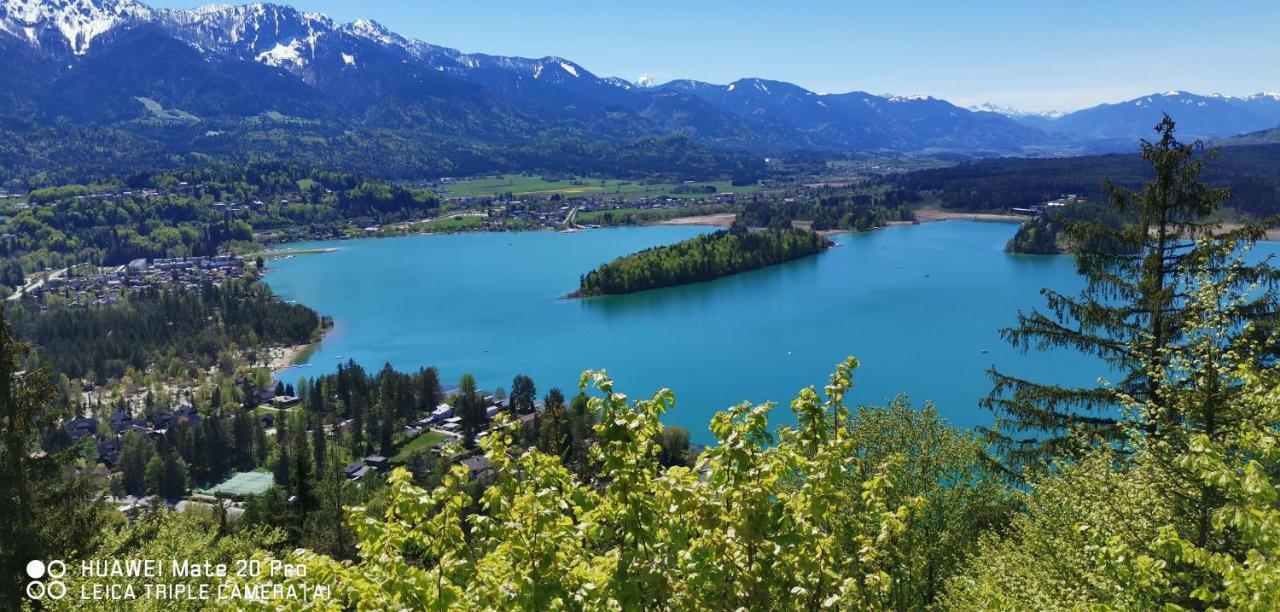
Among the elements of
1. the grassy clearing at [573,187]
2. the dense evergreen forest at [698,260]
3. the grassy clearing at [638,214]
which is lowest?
the dense evergreen forest at [698,260]

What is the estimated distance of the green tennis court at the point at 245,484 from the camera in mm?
30516

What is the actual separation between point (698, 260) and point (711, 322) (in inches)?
763

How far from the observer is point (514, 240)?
10738 cm

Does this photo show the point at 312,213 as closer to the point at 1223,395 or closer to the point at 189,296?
the point at 189,296

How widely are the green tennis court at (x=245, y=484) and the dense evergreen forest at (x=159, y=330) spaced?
20.1 metres

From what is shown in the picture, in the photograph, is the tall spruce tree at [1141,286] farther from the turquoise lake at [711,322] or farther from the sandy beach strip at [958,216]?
the sandy beach strip at [958,216]

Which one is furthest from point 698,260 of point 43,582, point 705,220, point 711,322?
point 43,582

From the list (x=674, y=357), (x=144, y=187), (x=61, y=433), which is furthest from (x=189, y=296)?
(x=144, y=187)

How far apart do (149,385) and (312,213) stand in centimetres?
9171

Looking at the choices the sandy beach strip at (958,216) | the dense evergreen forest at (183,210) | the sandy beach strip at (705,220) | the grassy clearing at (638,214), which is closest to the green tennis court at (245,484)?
the dense evergreen forest at (183,210)

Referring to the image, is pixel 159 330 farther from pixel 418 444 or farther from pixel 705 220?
pixel 705 220

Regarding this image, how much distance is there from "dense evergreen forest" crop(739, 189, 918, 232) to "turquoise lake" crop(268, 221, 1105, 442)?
16.2 meters

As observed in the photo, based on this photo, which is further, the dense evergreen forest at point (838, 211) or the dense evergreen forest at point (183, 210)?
the dense evergreen forest at point (838, 211)

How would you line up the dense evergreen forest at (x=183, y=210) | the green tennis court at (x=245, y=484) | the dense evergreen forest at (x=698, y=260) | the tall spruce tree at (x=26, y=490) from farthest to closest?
the dense evergreen forest at (x=183, y=210)
the dense evergreen forest at (x=698, y=260)
the green tennis court at (x=245, y=484)
the tall spruce tree at (x=26, y=490)
